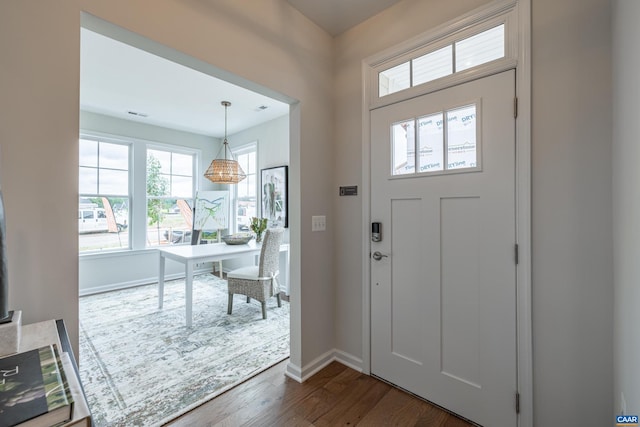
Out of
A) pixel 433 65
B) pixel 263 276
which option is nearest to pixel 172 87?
pixel 263 276

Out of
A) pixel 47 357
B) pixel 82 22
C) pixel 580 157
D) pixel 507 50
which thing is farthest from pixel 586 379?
pixel 82 22

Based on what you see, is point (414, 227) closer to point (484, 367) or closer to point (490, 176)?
point (490, 176)

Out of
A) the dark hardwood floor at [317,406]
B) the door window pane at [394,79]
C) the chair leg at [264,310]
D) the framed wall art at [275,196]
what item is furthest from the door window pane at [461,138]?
the framed wall art at [275,196]

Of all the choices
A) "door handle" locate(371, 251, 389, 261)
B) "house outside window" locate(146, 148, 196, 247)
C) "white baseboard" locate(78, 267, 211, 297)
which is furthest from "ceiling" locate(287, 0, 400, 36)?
"white baseboard" locate(78, 267, 211, 297)

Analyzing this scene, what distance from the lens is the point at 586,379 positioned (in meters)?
1.30

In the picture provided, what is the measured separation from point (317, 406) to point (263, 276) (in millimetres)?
1524

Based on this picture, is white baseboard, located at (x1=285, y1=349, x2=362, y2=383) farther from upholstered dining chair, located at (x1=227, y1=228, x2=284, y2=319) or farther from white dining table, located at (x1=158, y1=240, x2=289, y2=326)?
white dining table, located at (x1=158, y1=240, x2=289, y2=326)

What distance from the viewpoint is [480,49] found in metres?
1.58

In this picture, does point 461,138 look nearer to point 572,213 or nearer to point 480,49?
point 480,49

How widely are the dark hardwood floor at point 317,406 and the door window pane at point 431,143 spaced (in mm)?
1491

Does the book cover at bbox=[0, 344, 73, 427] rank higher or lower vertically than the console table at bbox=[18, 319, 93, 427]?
higher

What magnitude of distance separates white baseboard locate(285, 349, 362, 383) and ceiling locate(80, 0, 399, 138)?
257 cm

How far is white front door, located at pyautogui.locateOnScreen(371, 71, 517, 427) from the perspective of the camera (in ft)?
4.94

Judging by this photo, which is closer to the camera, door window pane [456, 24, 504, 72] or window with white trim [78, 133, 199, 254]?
door window pane [456, 24, 504, 72]
